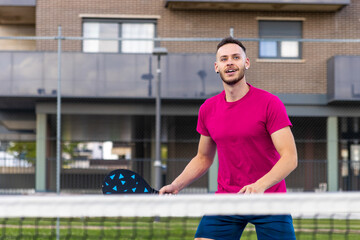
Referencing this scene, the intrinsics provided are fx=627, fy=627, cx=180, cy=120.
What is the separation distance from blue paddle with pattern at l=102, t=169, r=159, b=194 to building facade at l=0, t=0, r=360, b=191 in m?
13.3

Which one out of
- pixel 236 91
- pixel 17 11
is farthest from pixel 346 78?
pixel 236 91

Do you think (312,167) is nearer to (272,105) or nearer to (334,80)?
(334,80)

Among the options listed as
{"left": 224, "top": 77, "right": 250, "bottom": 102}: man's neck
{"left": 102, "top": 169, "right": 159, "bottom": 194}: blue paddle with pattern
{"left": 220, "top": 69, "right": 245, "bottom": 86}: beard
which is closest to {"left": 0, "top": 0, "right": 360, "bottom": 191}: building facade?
{"left": 102, "top": 169, "right": 159, "bottom": 194}: blue paddle with pattern

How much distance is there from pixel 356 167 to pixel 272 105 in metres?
21.5

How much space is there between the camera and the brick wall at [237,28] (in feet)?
63.8

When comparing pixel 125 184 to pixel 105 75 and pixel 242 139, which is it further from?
pixel 105 75

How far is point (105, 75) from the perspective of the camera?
18125 millimetres

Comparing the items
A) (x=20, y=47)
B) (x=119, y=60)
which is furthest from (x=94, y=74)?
(x=20, y=47)

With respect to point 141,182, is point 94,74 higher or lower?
higher

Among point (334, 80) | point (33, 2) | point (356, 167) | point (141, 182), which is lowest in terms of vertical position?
point (356, 167)

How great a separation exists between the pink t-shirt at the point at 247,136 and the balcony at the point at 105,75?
1374 centimetres

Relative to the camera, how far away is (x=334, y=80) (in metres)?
18.7

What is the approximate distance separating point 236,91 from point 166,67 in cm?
1399

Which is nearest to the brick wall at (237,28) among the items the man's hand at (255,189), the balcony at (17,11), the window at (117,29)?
the window at (117,29)
